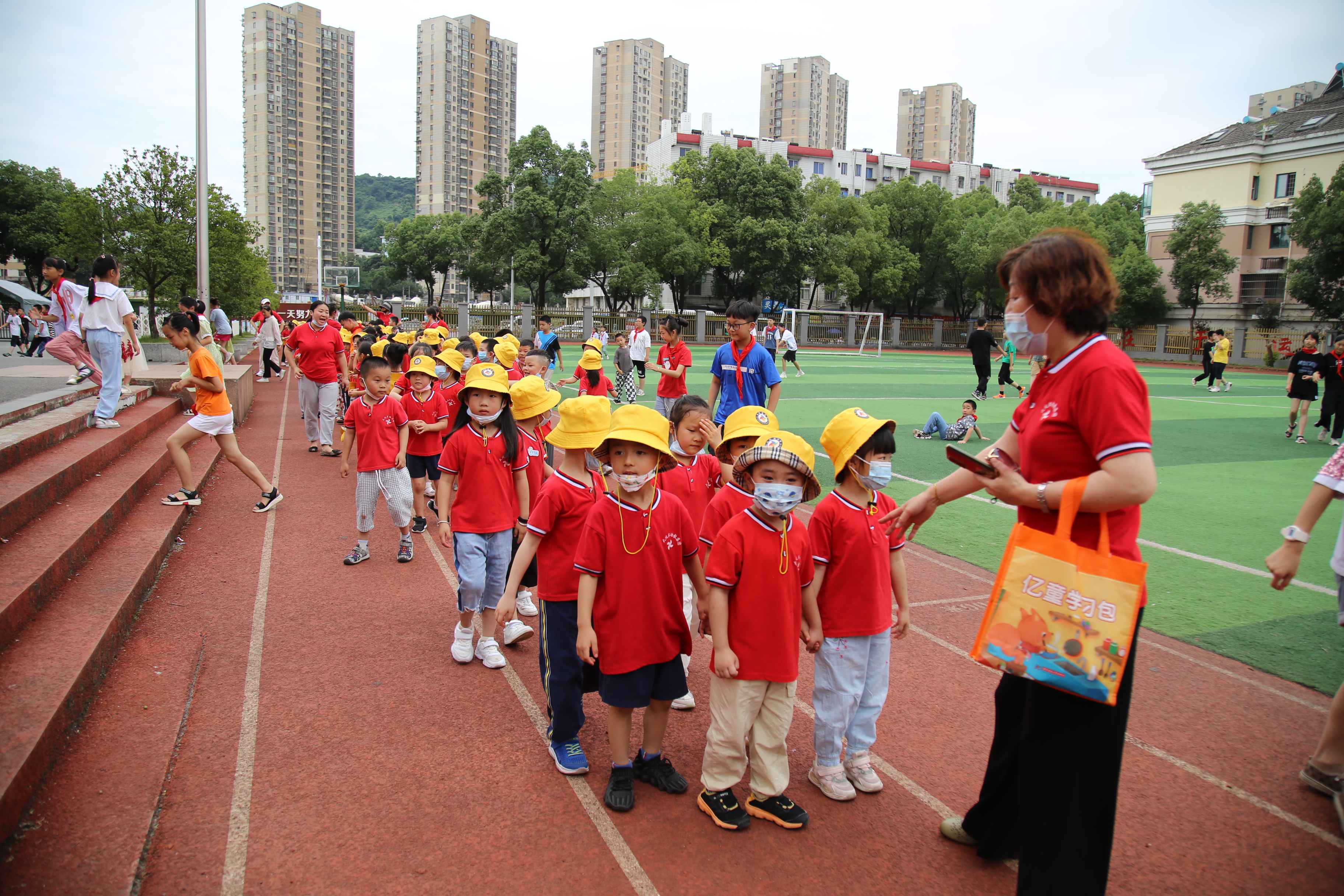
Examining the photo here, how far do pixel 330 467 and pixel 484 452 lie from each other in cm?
685

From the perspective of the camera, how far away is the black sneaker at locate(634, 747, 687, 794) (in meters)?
3.51

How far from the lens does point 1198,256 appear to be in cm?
4766

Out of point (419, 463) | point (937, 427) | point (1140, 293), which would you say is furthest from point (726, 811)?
point (1140, 293)

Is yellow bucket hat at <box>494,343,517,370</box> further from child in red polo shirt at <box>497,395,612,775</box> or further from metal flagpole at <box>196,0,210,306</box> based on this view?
metal flagpole at <box>196,0,210,306</box>

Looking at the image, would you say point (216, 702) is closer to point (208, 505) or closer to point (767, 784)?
point (767, 784)

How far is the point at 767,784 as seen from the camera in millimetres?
3262

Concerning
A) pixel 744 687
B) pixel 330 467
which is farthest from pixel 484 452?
pixel 330 467

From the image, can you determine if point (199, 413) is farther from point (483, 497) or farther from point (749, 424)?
point (749, 424)

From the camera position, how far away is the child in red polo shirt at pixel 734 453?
373 centimetres

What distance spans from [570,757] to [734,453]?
171 centimetres

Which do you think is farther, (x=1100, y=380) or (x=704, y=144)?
(x=704, y=144)

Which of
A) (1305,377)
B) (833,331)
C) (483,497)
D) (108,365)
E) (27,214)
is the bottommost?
(483,497)

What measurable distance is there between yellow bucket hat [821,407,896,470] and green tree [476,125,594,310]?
4336cm

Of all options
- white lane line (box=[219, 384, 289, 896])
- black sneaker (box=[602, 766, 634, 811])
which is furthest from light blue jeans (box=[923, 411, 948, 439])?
black sneaker (box=[602, 766, 634, 811])
